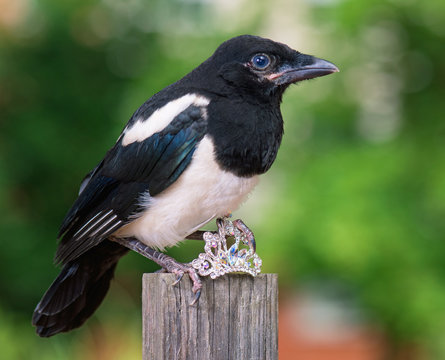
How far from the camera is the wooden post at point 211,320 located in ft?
7.73

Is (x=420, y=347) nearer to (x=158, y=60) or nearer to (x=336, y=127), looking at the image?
(x=336, y=127)

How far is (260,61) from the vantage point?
2883mm

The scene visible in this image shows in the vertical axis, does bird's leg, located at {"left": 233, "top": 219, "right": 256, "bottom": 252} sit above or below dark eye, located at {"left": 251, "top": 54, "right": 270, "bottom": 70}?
below

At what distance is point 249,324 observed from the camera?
94.8 inches

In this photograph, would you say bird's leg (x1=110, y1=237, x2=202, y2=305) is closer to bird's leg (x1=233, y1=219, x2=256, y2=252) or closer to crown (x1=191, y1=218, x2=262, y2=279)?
crown (x1=191, y1=218, x2=262, y2=279)

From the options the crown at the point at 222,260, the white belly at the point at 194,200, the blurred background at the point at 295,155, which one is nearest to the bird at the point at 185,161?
the white belly at the point at 194,200

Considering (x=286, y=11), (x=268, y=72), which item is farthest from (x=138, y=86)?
(x=268, y=72)

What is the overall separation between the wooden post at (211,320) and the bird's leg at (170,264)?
2cm

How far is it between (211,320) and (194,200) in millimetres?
536

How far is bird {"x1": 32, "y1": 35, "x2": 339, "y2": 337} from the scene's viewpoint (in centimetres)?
270

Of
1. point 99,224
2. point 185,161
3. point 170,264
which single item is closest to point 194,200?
point 185,161

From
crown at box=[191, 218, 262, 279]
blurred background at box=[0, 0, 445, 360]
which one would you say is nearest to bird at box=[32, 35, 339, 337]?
crown at box=[191, 218, 262, 279]

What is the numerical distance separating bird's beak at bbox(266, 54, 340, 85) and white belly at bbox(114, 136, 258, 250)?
0.46m

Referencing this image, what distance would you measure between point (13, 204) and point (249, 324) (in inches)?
236
